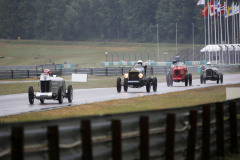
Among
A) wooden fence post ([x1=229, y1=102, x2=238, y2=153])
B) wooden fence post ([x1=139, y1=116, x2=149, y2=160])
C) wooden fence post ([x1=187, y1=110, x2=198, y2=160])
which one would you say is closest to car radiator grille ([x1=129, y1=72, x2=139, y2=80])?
wooden fence post ([x1=229, y1=102, x2=238, y2=153])

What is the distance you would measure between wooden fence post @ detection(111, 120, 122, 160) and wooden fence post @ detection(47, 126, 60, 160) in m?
0.85

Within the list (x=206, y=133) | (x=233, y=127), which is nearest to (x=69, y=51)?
(x=233, y=127)

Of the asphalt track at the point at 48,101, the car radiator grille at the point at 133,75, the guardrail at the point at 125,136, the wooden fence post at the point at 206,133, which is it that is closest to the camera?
the guardrail at the point at 125,136

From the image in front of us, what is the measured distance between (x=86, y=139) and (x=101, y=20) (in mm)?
155338

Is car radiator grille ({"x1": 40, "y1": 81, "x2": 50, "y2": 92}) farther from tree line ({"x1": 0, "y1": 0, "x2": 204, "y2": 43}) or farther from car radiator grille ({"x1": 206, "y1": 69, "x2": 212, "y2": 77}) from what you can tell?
tree line ({"x1": 0, "y1": 0, "x2": 204, "y2": 43})

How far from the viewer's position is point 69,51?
4724 inches

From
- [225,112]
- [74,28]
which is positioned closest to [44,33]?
[74,28]

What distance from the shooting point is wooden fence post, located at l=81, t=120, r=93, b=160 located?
19.6ft

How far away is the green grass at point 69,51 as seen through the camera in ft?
347

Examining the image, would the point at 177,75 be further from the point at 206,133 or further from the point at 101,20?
the point at 101,20

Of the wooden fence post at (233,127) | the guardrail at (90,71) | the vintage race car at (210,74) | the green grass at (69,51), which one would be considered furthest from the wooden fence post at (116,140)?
the green grass at (69,51)

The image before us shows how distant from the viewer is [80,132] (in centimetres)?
603

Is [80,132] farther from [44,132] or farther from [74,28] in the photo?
[74,28]

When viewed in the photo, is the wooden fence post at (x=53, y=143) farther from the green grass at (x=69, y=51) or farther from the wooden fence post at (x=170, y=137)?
the green grass at (x=69, y=51)
